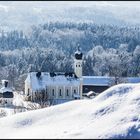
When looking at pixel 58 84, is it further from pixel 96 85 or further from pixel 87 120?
pixel 87 120

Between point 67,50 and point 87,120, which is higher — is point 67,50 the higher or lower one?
the lower one

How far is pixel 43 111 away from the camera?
7816mm

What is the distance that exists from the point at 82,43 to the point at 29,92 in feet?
206

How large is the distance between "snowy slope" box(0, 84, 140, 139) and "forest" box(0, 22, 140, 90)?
139 feet

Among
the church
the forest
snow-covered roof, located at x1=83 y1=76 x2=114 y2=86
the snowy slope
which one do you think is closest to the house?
snow-covered roof, located at x1=83 y1=76 x2=114 y2=86

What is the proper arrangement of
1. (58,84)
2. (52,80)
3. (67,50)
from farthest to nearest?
(67,50), (58,84), (52,80)

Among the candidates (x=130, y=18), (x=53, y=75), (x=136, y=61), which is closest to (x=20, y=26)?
(x=130, y=18)

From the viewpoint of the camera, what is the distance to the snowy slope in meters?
6.70

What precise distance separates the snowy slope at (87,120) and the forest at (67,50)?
42.3 metres

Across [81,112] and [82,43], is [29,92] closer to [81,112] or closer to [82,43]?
[81,112]

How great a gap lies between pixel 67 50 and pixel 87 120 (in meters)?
83.9

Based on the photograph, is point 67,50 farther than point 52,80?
Yes

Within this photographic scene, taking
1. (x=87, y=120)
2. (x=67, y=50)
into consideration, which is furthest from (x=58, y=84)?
(x=67, y=50)

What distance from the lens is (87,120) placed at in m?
7.18
